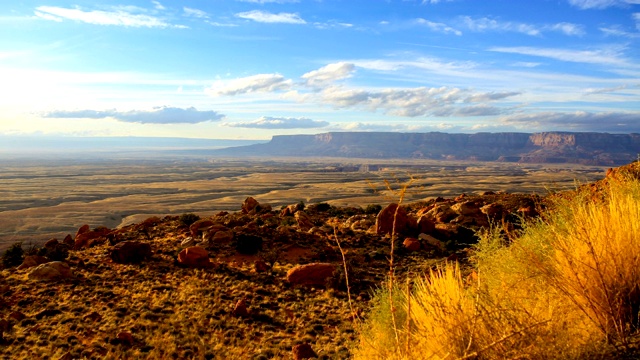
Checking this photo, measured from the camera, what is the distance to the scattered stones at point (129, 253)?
645 inches

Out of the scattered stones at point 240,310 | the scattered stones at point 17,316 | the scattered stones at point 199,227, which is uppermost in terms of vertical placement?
the scattered stones at point 199,227

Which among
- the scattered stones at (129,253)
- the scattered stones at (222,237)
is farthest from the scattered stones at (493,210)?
the scattered stones at (129,253)

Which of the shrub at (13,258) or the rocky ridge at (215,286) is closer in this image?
the rocky ridge at (215,286)

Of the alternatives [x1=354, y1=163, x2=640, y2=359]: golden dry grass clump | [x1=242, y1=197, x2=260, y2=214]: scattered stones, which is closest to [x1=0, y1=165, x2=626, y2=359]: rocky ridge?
[x1=354, y1=163, x2=640, y2=359]: golden dry grass clump

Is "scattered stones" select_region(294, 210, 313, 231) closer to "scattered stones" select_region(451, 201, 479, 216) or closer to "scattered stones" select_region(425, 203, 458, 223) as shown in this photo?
"scattered stones" select_region(425, 203, 458, 223)

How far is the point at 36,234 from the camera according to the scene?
42219 millimetres

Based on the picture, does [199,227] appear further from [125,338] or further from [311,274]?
[125,338]

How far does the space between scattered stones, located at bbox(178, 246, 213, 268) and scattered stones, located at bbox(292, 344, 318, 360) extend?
759cm

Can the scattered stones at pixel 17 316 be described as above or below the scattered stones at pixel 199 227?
below

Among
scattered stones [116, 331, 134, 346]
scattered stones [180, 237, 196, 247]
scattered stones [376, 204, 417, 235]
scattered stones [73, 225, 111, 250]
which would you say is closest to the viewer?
scattered stones [116, 331, 134, 346]

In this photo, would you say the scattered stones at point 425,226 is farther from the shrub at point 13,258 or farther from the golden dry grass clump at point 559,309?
the shrub at point 13,258

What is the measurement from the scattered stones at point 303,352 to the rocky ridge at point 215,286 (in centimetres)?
3

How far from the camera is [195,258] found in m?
15.8

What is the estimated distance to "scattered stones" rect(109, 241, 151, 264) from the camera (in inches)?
645
